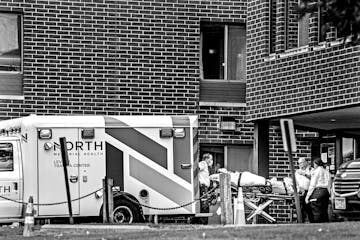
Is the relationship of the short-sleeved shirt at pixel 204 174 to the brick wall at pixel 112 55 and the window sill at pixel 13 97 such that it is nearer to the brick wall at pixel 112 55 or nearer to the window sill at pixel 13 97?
the brick wall at pixel 112 55

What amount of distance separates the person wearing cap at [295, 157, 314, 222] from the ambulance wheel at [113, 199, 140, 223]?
4.05 meters

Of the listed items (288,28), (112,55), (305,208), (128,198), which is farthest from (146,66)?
(128,198)

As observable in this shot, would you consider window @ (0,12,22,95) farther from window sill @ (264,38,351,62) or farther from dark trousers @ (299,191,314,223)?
dark trousers @ (299,191,314,223)

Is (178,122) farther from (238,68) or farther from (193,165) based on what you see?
(238,68)

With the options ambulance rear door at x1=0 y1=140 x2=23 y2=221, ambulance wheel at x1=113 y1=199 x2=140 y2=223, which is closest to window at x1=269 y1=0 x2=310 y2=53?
ambulance wheel at x1=113 y1=199 x2=140 y2=223

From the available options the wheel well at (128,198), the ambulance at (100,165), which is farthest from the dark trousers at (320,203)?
the wheel well at (128,198)

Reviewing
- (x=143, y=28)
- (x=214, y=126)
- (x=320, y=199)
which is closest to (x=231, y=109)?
(x=214, y=126)

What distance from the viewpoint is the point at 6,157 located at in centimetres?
2098

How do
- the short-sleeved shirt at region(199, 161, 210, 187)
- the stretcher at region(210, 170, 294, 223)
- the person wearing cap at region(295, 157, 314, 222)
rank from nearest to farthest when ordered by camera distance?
1. the stretcher at region(210, 170, 294, 223)
2. the person wearing cap at region(295, 157, 314, 222)
3. the short-sleeved shirt at region(199, 161, 210, 187)

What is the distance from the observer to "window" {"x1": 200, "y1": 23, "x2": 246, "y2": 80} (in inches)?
1057

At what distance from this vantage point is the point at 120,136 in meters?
21.3

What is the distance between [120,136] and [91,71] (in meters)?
4.78

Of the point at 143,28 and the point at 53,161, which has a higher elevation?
the point at 143,28

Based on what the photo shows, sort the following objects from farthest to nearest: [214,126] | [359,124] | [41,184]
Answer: [214,126] < [359,124] < [41,184]
